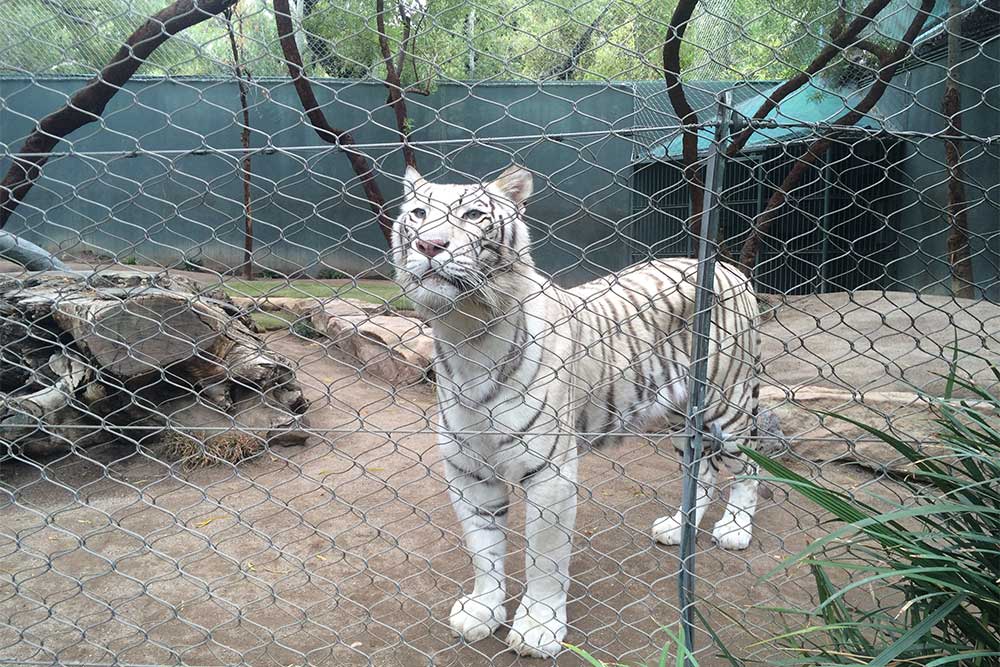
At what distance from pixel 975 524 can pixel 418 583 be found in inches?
66.9

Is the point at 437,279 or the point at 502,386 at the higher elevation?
the point at 437,279

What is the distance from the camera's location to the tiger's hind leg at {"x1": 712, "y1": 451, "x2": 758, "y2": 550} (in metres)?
2.84

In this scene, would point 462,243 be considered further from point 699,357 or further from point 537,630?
point 537,630

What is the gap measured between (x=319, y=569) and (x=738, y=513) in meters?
1.60

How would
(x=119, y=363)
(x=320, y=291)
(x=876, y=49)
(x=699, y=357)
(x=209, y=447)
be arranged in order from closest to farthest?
(x=699, y=357) → (x=119, y=363) → (x=209, y=447) → (x=876, y=49) → (x=320, y=291)

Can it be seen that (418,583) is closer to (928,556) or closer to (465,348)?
(465,348)

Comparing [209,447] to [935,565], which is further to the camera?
[209,447]

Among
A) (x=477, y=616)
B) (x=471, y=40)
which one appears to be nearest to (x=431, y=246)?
(x=471, y=40)

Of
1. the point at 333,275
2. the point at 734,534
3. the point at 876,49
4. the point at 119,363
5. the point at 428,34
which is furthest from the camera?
the point at 428,34

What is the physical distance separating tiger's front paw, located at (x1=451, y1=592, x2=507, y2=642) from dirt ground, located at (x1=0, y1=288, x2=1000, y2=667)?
0.04 meters

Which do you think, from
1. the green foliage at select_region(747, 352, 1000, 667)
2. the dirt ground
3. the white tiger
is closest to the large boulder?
the dirt ground

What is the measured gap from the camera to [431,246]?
6.11 feet

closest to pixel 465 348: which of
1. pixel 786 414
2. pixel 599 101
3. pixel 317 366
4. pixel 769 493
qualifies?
pixel 769 493

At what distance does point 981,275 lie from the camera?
235 inches
